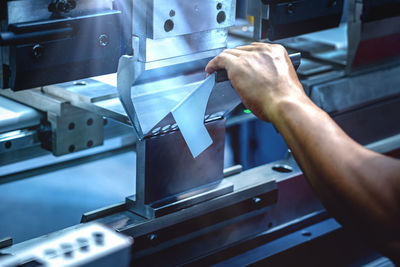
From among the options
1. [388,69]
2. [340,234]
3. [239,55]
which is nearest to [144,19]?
[239,55]

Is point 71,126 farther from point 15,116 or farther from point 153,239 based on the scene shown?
point 153,239

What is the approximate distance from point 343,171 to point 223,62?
1.24 feet

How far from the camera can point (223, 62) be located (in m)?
1.34

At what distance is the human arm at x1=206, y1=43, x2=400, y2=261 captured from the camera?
109cm

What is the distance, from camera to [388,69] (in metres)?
2.35

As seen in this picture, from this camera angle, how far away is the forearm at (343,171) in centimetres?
109

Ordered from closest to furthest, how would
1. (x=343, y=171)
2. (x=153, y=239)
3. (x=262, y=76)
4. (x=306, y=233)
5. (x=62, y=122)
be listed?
(x=343, y=171), (x=262, y=76), (x=153, y=239), (x=62, y=122), (x=306, y=233)

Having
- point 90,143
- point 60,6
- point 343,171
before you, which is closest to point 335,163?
point 343,171

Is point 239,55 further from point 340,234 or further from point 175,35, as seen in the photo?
point 340,234

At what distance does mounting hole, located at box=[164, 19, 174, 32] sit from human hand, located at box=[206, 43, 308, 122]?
4.6 inches

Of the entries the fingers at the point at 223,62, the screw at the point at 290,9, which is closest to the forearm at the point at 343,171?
the fingers at the point at 223,62

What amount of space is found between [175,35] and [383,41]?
1.17m

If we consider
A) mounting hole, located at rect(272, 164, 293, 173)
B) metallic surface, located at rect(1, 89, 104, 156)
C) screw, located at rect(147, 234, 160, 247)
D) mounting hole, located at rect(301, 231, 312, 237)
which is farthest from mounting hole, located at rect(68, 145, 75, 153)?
mounting hole, located at rect(301, 231, 312, 237)

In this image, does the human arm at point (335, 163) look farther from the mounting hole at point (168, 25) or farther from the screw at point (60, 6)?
the screw at point (60, 6)
